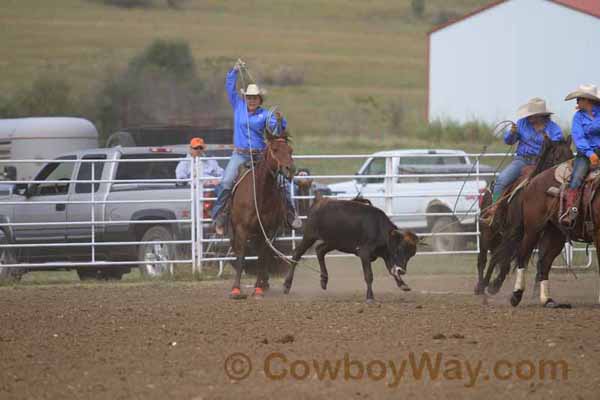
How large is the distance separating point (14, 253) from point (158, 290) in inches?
122

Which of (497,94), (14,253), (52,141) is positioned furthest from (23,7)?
(14,253)

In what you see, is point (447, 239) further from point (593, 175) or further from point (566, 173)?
point (593, 175)

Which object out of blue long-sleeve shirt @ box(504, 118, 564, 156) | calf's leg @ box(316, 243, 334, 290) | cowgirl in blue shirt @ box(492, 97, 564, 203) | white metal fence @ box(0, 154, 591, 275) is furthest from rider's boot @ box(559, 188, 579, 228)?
white metal fence @ box(0, 154, 591, 275)

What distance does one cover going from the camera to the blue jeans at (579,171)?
9.76 m

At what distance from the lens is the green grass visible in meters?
44.4

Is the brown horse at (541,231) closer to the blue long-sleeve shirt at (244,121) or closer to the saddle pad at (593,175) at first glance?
the saddle pad at (593,175)

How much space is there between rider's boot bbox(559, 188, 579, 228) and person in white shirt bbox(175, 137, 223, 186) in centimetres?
561

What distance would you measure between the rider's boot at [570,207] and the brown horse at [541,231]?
0.13 meters

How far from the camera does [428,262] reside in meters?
16.4

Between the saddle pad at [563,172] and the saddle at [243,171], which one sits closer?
the saddle pad at [563,172]

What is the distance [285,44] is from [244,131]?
50560 millimetres

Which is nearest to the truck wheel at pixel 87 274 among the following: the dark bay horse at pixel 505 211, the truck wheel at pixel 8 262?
the truck wheel at pixel 8 262

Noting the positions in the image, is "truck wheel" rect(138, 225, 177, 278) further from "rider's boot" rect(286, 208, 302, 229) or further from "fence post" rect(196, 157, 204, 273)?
"rider's boot" rect(286, 208, 302, 229)

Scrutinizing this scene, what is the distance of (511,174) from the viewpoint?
11047 mm
